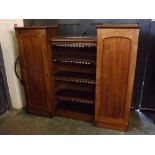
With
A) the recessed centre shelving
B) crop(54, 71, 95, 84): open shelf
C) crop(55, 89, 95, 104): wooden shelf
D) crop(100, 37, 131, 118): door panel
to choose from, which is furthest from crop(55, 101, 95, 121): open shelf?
crop(54, 71, 95, 84): open shelf

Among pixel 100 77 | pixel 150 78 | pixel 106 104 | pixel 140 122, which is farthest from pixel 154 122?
pixel 100 77

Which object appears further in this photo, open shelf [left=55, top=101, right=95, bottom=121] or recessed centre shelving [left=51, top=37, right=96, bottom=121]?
open shelf [left=55, top=101, right=95, bottom=121]

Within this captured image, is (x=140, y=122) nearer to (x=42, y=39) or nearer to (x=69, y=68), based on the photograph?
(x=69, y=68)

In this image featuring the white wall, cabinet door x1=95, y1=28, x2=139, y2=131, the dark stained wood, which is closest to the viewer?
cabinet door x1=95, y1=28, x2=139, y2=131

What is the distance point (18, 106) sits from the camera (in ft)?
9.41

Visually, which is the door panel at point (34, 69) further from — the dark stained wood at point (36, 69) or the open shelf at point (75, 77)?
the open shelf at point (75, 77)

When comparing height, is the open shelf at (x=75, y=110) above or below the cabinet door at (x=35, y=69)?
below

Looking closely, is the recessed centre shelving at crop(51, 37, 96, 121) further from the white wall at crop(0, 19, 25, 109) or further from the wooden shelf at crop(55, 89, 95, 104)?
the white wall at crop(0, 19, 25, 109)

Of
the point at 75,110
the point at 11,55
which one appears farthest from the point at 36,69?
the point at 75,110

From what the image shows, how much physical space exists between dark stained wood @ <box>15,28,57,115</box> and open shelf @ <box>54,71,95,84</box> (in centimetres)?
17

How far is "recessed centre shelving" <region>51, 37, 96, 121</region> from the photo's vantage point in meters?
2.36

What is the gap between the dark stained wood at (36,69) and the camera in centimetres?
222

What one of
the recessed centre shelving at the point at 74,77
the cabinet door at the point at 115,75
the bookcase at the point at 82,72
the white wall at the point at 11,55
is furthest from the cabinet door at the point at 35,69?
the cabinet door at the point at 115,75

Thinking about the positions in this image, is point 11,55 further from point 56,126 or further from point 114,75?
point 114,75
